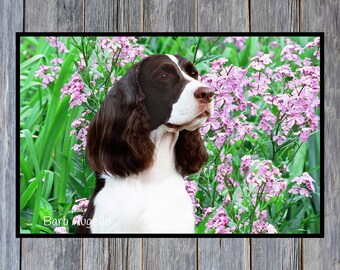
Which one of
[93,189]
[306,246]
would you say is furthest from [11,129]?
[306,246]

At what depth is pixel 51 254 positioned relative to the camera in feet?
7.64

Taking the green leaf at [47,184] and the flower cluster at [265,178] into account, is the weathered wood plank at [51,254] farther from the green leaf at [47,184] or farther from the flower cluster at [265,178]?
the flower cluster at [265,178]

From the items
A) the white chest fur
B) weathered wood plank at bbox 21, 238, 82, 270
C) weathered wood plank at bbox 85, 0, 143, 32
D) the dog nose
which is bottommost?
weathered wood plank at bbox 21, 238, 82, 270

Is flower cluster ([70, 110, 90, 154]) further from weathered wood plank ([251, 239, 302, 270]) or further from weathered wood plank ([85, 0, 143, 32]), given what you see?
weathered wood plank ([251, 239, 302, 270])

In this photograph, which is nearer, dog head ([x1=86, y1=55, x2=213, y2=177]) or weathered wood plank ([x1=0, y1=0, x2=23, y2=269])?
dog head ([x1=86, y1=55, x2=213, y2=177])

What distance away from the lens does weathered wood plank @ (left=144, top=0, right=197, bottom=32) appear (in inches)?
93.0

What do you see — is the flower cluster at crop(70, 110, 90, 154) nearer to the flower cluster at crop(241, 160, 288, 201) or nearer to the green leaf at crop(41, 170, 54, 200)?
the green leaf at crop(41, 170, 54, 200)

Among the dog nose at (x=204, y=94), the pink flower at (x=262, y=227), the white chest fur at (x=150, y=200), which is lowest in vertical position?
the pink flower at (x=262, y=227)

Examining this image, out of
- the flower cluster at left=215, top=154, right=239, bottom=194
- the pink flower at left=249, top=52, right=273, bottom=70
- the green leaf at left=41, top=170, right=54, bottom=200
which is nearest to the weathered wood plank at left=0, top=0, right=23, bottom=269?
the green leaf at left=41, top=170, right=54, bottom=200

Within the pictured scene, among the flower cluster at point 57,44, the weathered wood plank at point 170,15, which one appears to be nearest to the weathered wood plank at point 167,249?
the weathered wood plank at point 170,15

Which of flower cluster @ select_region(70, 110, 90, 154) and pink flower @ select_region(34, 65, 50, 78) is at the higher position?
pink flower @ select_region(34, 65, 50, 78)

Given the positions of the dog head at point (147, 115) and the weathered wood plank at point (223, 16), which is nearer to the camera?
the dog head at point (147, 115)

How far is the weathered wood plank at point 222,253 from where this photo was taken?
7.64ft

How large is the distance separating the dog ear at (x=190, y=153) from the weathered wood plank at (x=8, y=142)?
530mm
